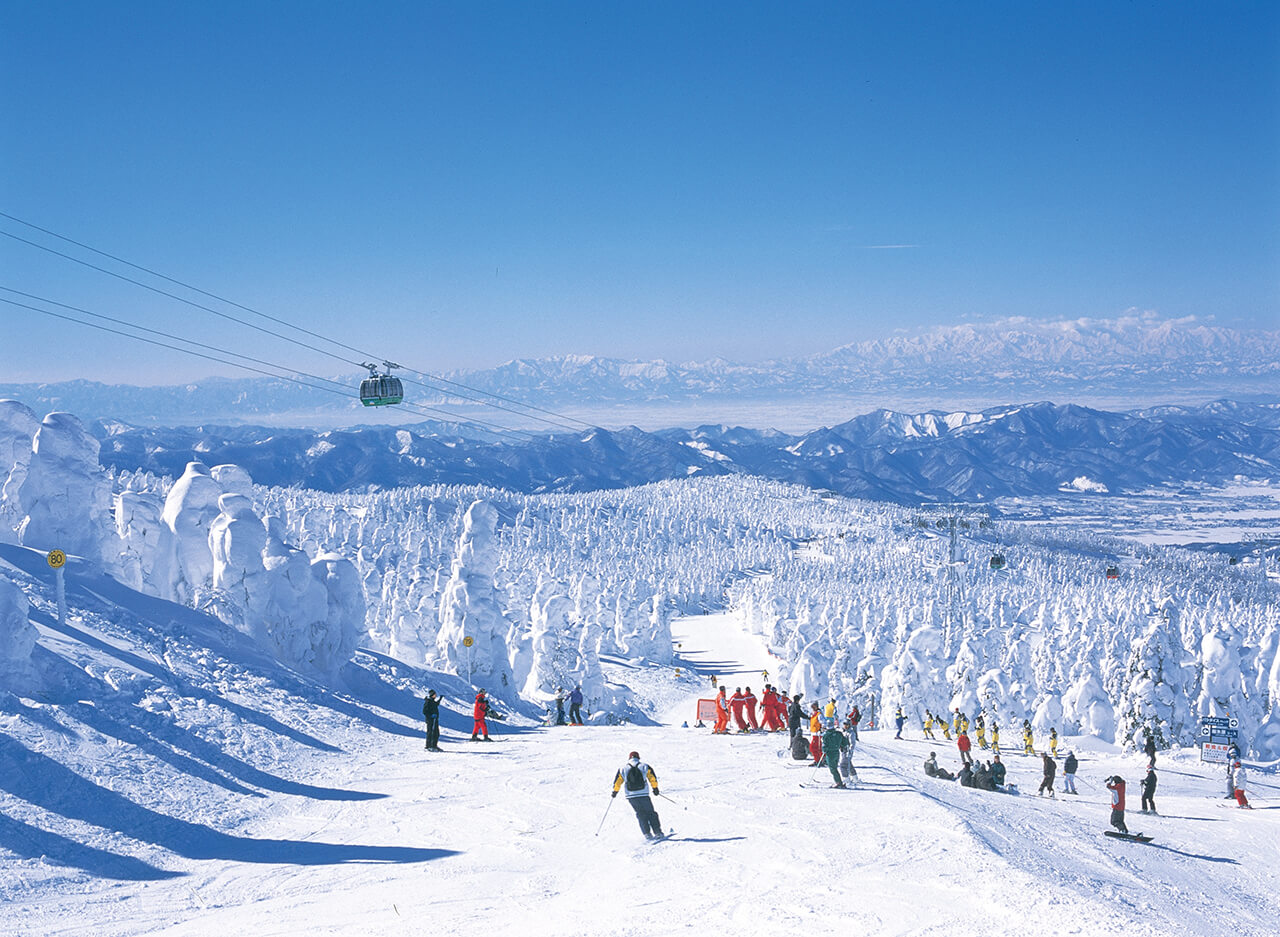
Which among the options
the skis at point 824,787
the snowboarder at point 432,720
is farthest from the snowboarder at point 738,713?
the snowboarder at point 432,720

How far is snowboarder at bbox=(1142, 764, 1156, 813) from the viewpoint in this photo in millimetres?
22203

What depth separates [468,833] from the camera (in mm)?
14516

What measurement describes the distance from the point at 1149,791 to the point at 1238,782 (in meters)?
6.21

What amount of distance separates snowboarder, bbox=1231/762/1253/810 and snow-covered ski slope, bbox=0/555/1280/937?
146cm

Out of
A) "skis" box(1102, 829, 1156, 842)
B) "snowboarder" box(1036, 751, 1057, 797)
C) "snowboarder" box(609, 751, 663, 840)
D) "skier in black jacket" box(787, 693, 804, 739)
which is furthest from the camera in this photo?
"snowboarder" box(1036, 751, 1057, 797)

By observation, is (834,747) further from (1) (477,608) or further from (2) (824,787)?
(1) (477,608)

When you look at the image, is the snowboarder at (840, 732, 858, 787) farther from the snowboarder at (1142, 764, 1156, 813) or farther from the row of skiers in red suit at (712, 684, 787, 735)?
the snowboarder at (1142, 764, 1156, 813)

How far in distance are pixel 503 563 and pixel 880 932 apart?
144178mm

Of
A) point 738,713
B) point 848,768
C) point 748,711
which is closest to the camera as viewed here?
point 848,768

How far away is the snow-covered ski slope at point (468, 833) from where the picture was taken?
1102 centimetres

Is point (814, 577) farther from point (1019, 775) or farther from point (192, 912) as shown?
point (192, 912)

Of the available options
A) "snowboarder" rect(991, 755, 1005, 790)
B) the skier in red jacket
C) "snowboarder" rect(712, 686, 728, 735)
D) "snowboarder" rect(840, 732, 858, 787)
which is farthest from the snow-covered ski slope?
the skier in red jacket

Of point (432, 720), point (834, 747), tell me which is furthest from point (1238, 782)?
point (432, 720)

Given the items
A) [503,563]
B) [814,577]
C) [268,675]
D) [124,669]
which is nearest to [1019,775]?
[268,675]
